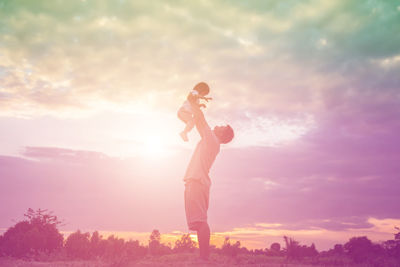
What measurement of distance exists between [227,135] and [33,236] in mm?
17822

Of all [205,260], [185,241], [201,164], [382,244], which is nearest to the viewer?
[205,260]

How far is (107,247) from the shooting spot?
72.4ft

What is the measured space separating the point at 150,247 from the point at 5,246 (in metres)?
10.7

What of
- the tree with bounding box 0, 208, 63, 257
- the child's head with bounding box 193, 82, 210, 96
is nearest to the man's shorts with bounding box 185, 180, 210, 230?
the child's head with bounding box 193, 82, 210, 96

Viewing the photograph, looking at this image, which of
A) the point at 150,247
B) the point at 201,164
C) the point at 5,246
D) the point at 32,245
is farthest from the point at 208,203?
the point at 5,246

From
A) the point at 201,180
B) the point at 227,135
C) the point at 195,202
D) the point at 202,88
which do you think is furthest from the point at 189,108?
the point at 195,202

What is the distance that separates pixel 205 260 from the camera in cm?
1116

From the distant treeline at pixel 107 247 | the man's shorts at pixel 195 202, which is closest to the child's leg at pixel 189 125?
the man's shorts at pixel 195 202

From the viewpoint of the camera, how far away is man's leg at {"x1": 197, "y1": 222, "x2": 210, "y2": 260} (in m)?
11.1

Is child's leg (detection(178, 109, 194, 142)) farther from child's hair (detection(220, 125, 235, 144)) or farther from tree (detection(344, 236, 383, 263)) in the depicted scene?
tree (detection(344, 236, 383, 263))

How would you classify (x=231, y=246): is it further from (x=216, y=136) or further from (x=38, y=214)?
(x=38, y=214)

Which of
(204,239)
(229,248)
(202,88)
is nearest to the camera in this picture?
(204,239)

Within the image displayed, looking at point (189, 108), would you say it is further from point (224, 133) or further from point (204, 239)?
point (204, 239)

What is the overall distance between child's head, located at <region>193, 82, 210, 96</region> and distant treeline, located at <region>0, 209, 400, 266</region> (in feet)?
29.8
